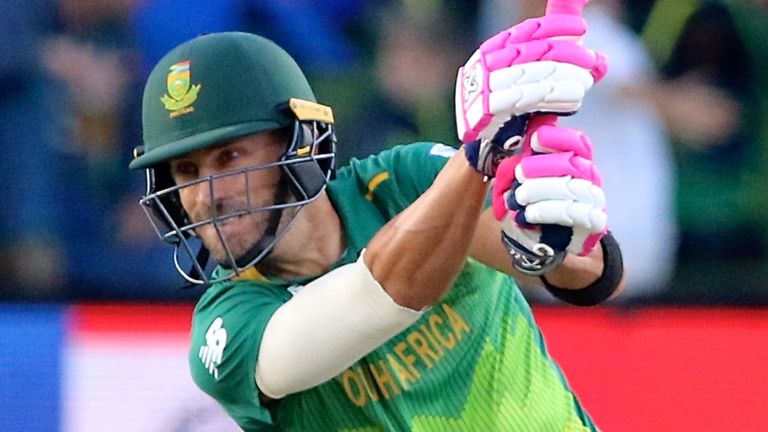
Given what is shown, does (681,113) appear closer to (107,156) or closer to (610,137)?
(610,137)

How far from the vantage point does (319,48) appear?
4.01 m

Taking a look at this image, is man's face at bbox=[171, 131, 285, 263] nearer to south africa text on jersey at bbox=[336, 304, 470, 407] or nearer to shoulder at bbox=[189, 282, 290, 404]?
shoulder at bbox=[189, 282, 290, 404]

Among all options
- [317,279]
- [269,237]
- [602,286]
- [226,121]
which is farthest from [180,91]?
[602,286]

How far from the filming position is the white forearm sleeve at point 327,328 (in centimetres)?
235

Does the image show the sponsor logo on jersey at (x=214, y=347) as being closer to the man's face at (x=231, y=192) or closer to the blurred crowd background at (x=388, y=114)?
the man's face at (x=231, y=192)

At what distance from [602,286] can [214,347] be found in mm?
668

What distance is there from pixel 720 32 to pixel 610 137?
409mm

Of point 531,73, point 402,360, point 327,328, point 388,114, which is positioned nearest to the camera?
point 531,73

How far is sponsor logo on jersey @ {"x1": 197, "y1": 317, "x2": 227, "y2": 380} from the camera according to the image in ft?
8.43

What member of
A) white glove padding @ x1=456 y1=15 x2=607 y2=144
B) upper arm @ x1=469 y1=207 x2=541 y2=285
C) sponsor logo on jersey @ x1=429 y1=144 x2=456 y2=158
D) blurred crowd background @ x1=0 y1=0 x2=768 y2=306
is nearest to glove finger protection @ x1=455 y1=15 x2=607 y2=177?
white glove padding @ x1=456 y1=15 x2=607 y2=144

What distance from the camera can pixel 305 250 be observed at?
2.72 m

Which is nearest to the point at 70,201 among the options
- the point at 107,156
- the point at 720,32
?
the point at 107,156

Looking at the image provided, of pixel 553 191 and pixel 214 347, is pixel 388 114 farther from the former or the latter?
pixel 553 191

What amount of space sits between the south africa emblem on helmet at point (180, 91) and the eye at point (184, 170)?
96mm
